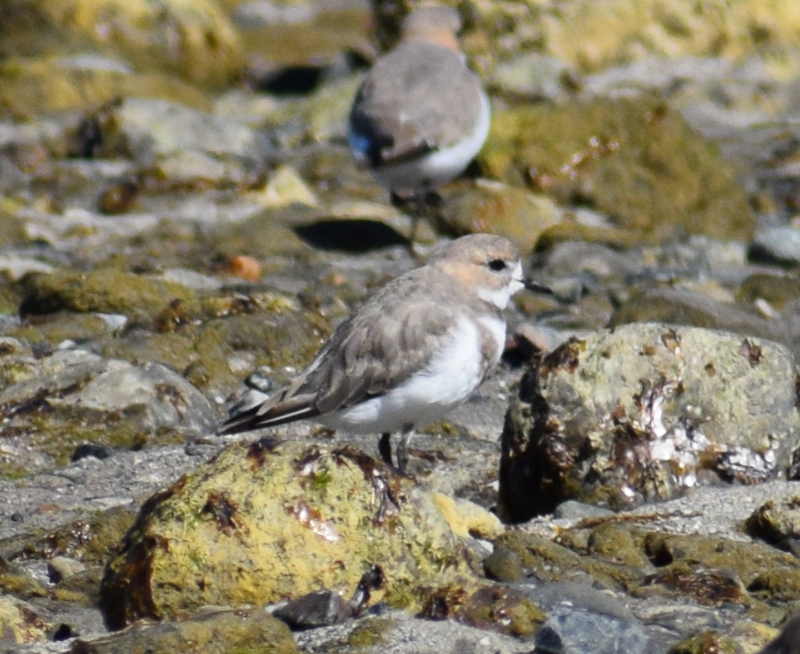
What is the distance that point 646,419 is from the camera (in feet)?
18.6

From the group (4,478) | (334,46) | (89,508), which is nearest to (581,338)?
(89,508)

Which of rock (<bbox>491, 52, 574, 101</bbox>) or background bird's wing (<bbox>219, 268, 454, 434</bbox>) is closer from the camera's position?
background bird's wing (<bbox>219, 268, 454, 434</bbox>)

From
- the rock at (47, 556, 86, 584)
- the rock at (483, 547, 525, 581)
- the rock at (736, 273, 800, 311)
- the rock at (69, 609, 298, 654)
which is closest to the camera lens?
the rock at (69, 609, 298, 654)

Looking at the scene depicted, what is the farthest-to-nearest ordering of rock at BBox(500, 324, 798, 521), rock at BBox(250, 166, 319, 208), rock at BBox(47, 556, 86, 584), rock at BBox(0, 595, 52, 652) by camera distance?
rock at BBox(250, 166, 319, 208), rock at BBox(500, 324, 798, 521), rock at BBox(47, 556, 86, 584), rock at BBox(0, 595, 52, 652)

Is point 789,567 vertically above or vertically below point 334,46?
above

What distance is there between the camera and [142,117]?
12867 millimetres

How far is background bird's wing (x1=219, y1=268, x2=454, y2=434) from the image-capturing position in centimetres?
577

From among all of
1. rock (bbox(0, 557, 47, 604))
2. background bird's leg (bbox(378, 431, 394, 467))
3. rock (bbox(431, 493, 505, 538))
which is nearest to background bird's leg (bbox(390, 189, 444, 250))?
background bird's leg (bbox(378, 431, 394, 467))

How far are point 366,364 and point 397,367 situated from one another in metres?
Result: 0.14

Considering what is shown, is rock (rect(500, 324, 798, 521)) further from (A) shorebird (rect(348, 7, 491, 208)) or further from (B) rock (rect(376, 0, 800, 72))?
(B) rock (rect(376, 0, 800, 72))

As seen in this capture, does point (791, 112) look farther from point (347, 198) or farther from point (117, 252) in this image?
point (117, 252)

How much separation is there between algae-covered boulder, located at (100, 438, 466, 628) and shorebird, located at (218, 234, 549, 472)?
1342 millimetres

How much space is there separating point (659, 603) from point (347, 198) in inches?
320

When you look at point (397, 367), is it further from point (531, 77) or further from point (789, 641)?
point (531, 77)
